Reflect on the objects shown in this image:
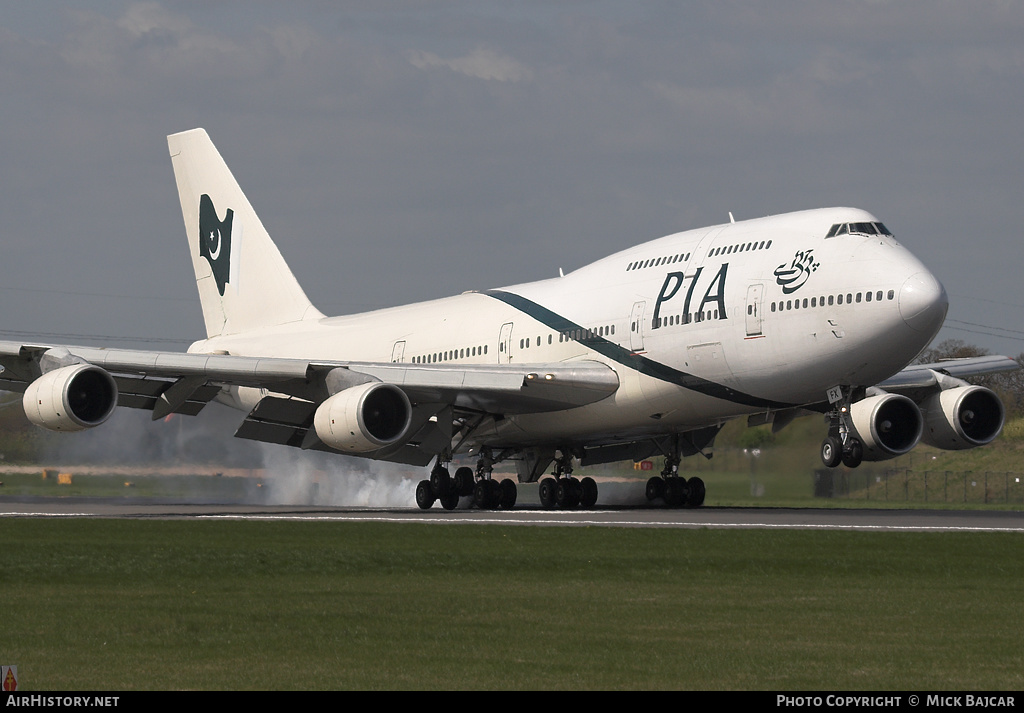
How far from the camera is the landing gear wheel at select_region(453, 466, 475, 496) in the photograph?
36.5m

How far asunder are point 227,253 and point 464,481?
14194 mm

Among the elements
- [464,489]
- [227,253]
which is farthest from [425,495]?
[227,253]

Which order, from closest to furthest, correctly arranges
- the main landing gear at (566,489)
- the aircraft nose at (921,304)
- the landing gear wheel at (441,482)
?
the aircraft nose at (921,304) → the landing gear wheel at (441,482) → the main landing gear at (566,489)

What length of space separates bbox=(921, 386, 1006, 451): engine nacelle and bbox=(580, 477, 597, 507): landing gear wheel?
835 centimetres

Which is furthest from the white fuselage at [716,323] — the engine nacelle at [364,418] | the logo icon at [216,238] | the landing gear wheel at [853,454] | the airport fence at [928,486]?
the logo icon at [216,238]

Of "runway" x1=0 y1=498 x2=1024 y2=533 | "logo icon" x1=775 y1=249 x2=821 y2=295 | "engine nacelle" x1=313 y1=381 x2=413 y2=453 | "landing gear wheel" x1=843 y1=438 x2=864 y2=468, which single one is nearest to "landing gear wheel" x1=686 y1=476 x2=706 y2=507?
"runway" x1=0 y1=498 x2=1024 y2=533

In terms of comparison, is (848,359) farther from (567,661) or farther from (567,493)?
(567,661)

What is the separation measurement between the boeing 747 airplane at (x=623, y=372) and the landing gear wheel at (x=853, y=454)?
0.04 meters

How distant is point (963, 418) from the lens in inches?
1341

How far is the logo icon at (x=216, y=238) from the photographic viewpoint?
152 ft

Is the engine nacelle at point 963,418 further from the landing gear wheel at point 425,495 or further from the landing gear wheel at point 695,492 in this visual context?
the landing gear wheel at point 425,495

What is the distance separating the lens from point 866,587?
52.3 feet

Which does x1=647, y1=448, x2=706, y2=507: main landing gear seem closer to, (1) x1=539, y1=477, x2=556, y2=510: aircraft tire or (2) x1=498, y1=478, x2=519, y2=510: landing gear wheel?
(1) x1=539, y1=477, x2=556, y2=510: aircraft tire

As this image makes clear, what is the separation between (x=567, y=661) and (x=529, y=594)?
4394 mm
